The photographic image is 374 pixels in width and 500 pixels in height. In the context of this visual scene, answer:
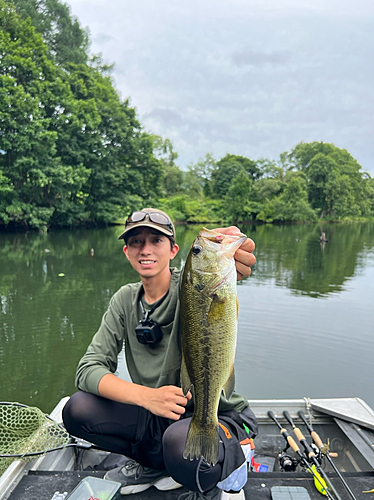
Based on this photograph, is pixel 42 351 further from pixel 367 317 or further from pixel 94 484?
pixel 367 317

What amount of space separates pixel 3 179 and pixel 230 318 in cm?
2187

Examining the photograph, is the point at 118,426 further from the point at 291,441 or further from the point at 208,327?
the point at 291,441

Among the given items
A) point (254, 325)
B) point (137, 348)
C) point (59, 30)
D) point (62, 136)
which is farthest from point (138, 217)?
point (59, 30)

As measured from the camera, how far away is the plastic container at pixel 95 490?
1.94 metres

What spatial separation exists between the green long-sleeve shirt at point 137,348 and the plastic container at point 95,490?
497mm

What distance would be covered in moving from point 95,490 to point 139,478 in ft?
0.90

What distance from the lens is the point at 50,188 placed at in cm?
2475

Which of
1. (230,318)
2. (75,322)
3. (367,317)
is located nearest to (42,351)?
(75,322)

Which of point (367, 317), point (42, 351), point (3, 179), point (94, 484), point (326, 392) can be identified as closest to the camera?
point (94, 484)

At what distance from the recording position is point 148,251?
215 cm

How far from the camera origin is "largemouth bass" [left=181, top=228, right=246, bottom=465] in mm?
1637

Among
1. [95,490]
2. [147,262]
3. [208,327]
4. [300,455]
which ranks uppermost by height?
[147,262]

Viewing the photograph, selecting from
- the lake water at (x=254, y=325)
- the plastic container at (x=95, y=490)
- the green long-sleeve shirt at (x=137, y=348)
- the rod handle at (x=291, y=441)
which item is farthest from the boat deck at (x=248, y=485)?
the lake water at (x=254, y=325)

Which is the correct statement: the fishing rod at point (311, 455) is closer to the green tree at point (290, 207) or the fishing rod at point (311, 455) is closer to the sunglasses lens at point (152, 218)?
the sunglasses lens at point (152, 218)
